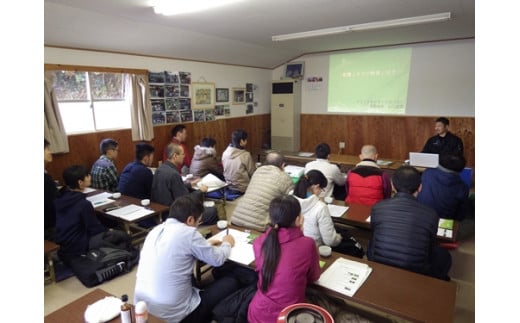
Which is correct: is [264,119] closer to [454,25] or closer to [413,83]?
[413,83]

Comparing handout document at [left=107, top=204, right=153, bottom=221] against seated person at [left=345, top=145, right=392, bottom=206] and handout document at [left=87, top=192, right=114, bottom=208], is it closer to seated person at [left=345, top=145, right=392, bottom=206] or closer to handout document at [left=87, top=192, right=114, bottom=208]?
handout document at [left=87, top=192, right=114, bottom=208]

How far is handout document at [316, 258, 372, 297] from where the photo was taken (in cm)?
166

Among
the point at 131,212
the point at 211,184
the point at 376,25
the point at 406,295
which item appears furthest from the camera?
the point at 376,25

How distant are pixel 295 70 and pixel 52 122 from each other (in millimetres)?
5351

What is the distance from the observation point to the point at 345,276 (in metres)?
1.76

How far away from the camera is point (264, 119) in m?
8.29

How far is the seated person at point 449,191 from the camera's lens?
9.32 ft

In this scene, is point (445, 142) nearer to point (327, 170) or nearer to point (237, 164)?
point (327, 170)

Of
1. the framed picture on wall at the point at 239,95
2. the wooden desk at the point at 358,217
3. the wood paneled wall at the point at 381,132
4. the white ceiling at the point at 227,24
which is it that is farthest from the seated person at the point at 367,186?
the framed picture on wall at the point at 239,95

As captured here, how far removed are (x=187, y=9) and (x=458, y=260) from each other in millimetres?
3944

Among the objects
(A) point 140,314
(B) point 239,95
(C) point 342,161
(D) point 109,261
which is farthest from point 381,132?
(A) point 140,314

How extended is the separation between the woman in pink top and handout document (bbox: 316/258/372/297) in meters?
0.10
